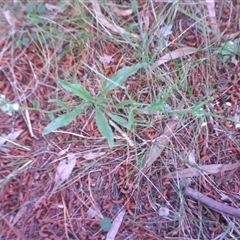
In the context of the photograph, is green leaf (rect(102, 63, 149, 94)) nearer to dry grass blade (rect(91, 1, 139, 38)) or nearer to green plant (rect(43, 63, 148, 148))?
green plant (rect(43, 63, 148, 148))

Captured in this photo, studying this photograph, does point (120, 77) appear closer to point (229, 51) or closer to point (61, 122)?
point (61, 122)

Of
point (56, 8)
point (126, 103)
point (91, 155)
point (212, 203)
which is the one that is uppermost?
point (56, 8)

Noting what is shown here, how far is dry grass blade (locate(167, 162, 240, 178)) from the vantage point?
54.3 inches

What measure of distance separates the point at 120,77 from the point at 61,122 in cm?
21

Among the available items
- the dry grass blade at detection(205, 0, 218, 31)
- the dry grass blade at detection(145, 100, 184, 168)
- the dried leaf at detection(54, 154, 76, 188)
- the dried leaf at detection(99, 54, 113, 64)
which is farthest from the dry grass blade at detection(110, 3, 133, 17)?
the dried leaf at detection(54, 154, 76, 188)

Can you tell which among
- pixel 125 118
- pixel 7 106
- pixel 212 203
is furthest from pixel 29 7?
pixel 212 203

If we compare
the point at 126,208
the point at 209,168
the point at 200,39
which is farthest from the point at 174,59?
the point at 126,208

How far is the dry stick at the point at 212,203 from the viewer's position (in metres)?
1.34

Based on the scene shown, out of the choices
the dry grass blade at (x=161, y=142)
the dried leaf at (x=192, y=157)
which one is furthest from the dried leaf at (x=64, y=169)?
the dried leaf at (x=192, y=157)

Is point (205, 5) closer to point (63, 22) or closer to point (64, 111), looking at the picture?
point (63, 22)

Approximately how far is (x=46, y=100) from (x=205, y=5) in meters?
0.60

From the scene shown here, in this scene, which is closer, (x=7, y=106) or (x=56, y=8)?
(x=7, y=106)

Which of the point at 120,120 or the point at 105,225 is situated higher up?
the point at 120,120

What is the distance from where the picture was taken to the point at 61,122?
4.27 ft
